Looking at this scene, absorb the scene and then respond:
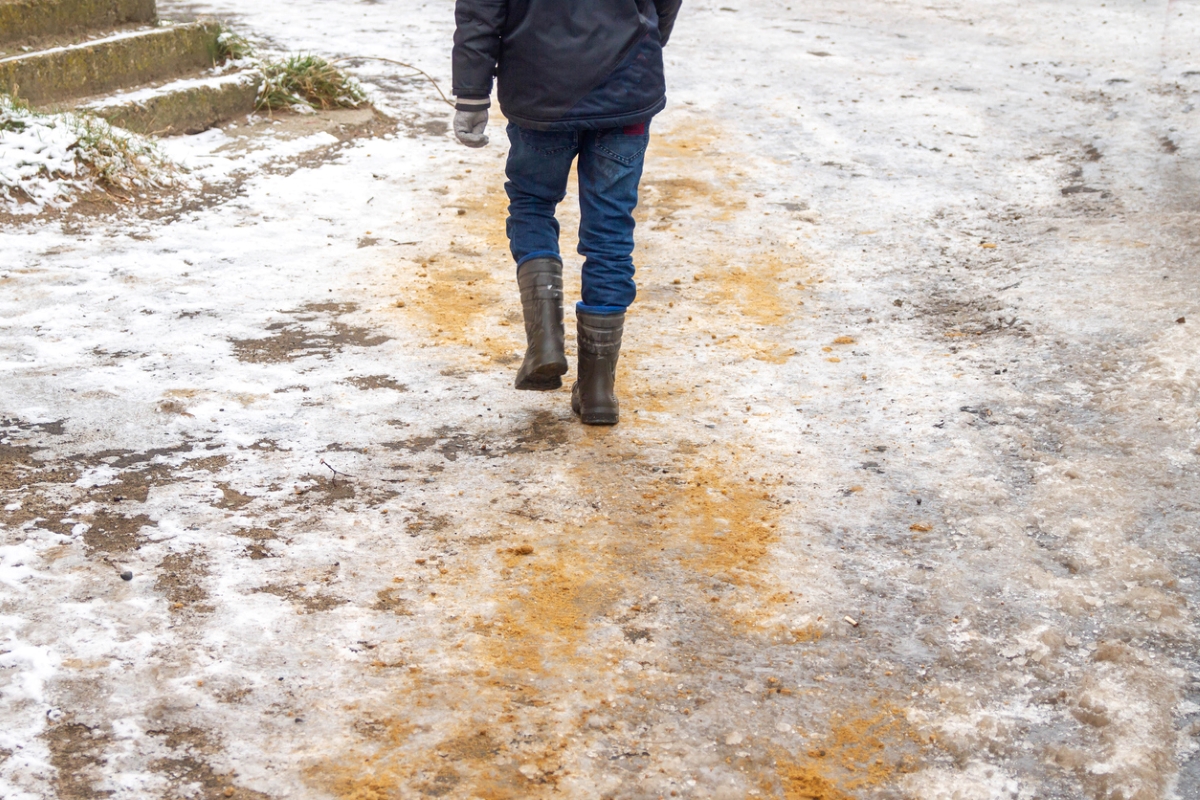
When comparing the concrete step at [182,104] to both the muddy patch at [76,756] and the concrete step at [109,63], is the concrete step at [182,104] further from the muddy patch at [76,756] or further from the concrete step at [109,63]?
the muddy patch at [76,756]

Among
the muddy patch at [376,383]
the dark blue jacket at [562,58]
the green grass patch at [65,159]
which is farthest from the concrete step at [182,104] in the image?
the dark blue jacket at [562,58]

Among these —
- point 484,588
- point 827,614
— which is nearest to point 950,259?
point 827,614

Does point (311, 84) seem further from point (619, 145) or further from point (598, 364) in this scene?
point (598, 364)

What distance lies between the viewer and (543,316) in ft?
11.2

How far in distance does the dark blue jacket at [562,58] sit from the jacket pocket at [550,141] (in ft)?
0.20

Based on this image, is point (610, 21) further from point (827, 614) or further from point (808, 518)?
point (827, 614)

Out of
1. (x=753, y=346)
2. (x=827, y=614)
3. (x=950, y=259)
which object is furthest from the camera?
(x=950, y=259)

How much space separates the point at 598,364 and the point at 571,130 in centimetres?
67

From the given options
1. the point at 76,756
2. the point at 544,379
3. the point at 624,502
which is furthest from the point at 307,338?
the point at 76,756

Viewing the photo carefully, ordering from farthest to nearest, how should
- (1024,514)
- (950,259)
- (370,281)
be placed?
(950,259) < (370,281) < (1024,514)

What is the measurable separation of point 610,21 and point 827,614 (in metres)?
1.68

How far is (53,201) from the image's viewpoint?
4.95 meters

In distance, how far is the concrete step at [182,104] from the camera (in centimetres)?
583

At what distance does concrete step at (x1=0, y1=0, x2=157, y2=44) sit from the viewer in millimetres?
5844
